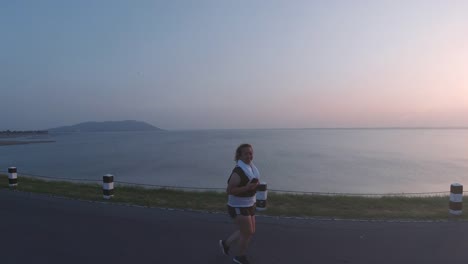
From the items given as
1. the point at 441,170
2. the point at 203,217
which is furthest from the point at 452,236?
the point at 441,170

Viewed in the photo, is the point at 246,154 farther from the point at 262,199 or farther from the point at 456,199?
the point at 456,199

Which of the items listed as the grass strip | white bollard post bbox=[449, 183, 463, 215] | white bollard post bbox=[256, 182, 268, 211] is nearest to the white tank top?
the grass strip

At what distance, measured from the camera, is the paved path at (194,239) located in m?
5.38

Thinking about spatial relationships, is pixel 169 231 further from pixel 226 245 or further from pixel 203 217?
pixel 226 245

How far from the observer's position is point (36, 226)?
716cm

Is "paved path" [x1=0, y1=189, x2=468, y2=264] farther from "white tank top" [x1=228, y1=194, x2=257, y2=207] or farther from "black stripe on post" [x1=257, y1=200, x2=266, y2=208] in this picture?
"black stripe on post" [x1=257, y1=200, x2=266, y2=208]

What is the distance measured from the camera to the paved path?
538cm

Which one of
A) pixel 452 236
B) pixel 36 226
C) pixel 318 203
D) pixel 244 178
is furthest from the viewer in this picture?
pixel 318 203

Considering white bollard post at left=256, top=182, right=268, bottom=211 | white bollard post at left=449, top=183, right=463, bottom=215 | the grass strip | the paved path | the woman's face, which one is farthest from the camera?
white bollard post at left=256, top=182, right=268, bottom=211

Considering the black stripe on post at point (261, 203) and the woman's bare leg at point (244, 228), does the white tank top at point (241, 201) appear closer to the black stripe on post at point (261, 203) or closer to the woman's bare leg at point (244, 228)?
the woman's bare leg at point (244, 228)

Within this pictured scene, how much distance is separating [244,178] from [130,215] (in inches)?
173

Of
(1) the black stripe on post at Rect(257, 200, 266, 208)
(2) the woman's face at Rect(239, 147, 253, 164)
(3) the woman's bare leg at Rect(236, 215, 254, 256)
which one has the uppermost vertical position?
(2) the woman's face at Rect(239, 147, 253, 164)

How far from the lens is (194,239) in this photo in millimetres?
6293

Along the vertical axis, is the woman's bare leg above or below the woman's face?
below
